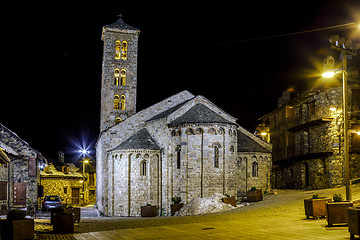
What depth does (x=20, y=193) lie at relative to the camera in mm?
31688

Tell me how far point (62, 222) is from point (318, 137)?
2717 centimetres

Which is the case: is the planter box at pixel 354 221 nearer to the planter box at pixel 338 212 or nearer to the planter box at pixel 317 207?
the planter box at pixel 338 212

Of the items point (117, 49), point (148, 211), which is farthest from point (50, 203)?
point (117, 49)

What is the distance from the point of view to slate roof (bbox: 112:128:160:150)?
1199 inches

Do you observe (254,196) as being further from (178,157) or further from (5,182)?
(5,182)

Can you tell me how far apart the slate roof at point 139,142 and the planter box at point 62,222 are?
15.9 meters

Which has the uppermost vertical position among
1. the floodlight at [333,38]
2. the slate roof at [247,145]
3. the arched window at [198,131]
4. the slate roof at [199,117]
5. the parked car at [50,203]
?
the floodlight at [333,38]

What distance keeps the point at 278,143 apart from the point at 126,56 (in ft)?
66.2

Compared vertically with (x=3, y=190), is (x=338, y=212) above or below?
above

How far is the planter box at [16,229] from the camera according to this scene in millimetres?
11091

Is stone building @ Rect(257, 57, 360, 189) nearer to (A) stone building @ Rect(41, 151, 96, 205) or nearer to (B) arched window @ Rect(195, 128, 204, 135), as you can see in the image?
(B) arched window @ Rect(195, 128, 204, 135)

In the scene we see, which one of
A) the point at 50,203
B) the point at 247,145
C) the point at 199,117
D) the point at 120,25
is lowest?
the point at 50,203

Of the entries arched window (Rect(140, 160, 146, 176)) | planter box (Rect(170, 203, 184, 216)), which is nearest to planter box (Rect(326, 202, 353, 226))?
planter box (Rect(170, 203, 184, 216))

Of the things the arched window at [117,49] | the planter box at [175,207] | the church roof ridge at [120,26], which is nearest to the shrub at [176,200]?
the planter box at [175,207]
